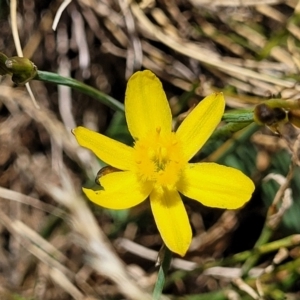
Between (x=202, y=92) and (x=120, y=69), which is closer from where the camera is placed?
(x=202, y=92)

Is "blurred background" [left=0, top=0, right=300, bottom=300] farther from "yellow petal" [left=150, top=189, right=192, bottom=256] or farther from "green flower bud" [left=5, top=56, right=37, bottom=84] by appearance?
"green flower bud" [left=5, top=56, right=37, bottom=84]

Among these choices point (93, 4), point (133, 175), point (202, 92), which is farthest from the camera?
point (93, 4)

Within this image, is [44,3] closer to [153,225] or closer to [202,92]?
[202,92]

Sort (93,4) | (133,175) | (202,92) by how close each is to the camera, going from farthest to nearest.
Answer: (93,4) → (202,92) → (133,175)

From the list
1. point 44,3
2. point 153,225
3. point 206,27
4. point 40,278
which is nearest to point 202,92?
point 206,27

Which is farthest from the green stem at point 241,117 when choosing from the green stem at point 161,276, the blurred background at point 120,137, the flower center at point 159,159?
the blurred background at point 120,137

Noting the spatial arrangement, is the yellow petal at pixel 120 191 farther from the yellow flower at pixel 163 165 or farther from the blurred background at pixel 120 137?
the blurred background at pixel 120 137

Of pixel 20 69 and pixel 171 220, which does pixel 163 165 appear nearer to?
pixel 171 220

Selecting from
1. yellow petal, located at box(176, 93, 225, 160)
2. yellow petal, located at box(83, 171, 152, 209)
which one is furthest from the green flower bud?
yellow petal, located at box(176, 93, 225, 160)
